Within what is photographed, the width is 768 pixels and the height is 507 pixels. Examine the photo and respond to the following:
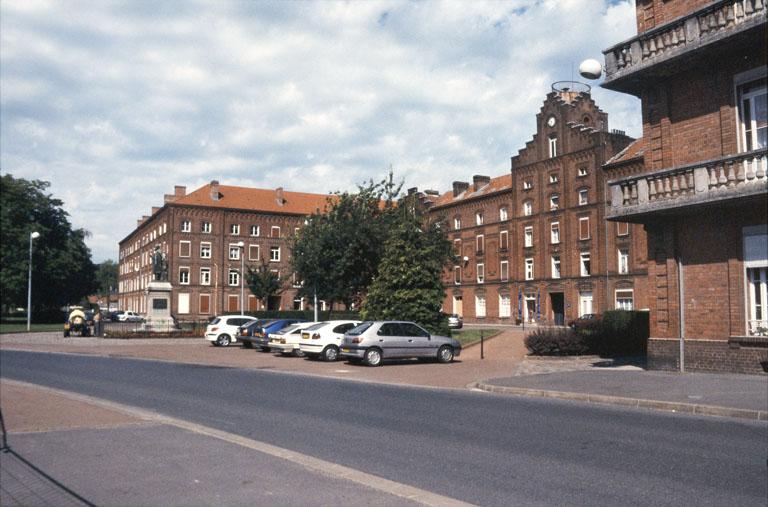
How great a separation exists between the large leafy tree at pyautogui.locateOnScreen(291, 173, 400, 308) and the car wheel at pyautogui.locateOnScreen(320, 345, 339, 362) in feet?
52.2

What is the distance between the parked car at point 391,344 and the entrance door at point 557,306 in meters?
38.7

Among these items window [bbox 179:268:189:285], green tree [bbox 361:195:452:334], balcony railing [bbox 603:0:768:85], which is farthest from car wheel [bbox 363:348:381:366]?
window [bbox 179:268:189:285]

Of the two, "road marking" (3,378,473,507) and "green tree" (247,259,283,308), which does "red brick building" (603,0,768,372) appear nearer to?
"road marking" (3,378,473,507)

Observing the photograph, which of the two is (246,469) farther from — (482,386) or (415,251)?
(415,251)

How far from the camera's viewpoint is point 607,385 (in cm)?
1593

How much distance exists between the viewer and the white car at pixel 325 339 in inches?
1019

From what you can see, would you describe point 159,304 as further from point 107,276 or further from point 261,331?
point 107,276

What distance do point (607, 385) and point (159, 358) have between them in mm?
17646

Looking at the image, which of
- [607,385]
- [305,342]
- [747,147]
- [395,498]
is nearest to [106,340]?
[305,342]

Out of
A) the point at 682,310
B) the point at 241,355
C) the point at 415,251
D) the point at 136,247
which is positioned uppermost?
the point at 136,247

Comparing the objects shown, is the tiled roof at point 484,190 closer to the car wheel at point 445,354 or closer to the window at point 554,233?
the window at point 554,233

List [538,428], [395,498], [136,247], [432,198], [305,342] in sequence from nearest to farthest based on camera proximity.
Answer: [395,498], [538,428], [305,342], [432,198], [136,247]

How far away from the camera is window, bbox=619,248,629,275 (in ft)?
181

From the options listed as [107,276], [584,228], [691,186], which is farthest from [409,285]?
[107,276]
